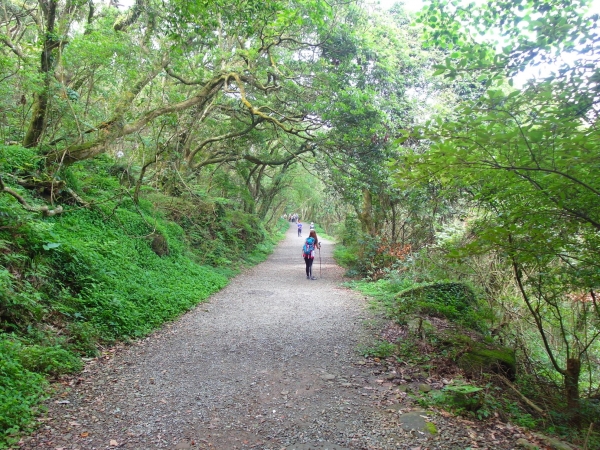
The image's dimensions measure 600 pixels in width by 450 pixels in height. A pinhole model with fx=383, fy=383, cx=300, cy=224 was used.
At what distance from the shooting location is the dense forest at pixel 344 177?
354cm

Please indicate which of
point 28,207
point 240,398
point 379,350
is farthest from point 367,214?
point 240,398

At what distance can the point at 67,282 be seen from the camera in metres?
6.46

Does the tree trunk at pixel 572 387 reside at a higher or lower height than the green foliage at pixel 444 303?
lower

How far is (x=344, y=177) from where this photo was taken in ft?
42.8

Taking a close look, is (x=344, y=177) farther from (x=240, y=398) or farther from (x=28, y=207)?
(x=240, y=398)

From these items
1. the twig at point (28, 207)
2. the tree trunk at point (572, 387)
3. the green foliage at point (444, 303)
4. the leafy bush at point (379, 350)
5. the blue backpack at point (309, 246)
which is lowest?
the tree trunk at point (572, 387)

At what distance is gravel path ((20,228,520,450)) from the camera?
3.71 metres

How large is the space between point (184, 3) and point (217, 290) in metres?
7.44

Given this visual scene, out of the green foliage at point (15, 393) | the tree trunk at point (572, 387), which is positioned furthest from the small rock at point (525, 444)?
the green foliage at point (15, 393)

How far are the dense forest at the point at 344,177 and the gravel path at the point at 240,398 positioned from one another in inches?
18.2

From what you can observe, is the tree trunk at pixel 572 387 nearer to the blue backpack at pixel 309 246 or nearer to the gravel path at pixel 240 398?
the gravel path at pixel 240 398

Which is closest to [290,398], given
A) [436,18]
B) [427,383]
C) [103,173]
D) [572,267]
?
[427,383]

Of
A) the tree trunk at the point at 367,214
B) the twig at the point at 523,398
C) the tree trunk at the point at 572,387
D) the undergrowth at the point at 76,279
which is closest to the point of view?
the undergrowth at the point at 76,279

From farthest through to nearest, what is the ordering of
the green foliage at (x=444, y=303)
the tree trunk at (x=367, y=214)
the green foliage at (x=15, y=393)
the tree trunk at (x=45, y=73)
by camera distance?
the tree trunk at (x=367, y=214), the green foliage at (x=444, y=303), the tree trunk at (x=45, y=73), the green foliage at (x=15, y=393)
